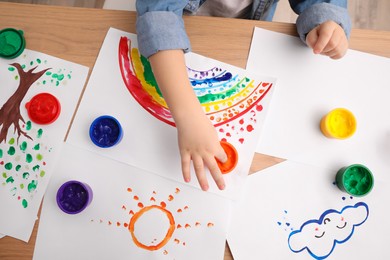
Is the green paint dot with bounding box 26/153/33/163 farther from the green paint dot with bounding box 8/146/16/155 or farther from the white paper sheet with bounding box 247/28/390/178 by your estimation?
the white paper sheet with bounding box 247/28/390/178

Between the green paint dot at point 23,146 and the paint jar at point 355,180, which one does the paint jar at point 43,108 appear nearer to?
the green paint dot at point 23,146

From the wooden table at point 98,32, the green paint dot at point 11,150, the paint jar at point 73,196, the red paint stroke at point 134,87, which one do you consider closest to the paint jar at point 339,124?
the wooden table at point 98,32

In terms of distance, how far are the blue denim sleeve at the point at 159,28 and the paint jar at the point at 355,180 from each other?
312mm

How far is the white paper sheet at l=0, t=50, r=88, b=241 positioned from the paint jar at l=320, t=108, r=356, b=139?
405 mm

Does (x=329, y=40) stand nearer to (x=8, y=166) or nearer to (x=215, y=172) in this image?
(x=215, y=172)

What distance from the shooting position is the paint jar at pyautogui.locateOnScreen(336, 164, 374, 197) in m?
0.54

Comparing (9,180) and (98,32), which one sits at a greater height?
(98,32)

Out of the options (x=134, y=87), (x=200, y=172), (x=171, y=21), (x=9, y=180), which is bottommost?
(x=9, y=180)

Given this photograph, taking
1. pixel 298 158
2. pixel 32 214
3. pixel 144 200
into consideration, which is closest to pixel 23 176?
pixel 32 214

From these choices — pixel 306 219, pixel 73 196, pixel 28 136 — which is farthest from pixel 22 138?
pixel 306 219

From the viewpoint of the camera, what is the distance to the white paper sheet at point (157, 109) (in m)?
0.57

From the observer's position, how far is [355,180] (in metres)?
0.55

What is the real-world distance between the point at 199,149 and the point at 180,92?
93 millimetres

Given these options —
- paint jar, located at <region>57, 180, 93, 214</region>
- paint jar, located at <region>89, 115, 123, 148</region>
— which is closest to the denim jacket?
paint jar, located at <region>89, 115, 123, 148</region>
